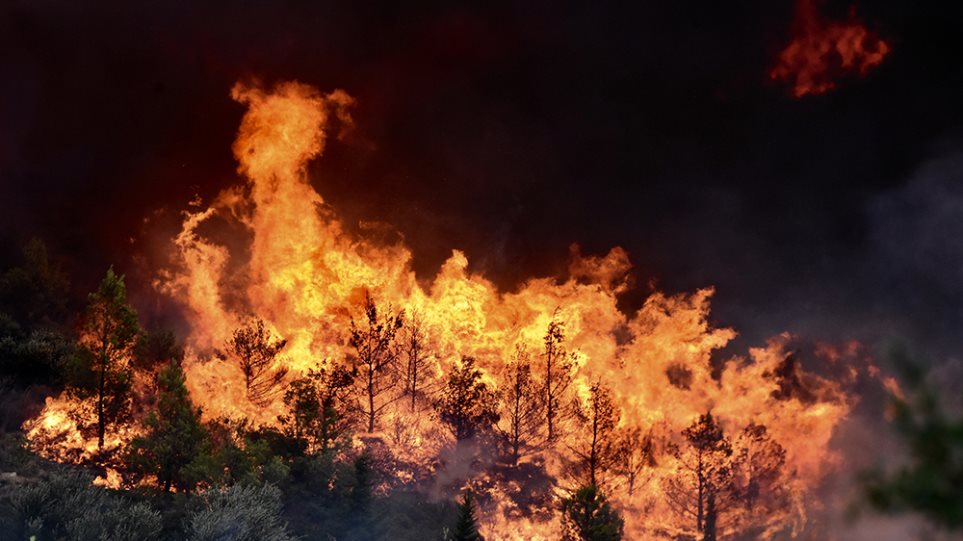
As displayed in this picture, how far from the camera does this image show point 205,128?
53125mm

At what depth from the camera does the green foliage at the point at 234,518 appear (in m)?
20.2

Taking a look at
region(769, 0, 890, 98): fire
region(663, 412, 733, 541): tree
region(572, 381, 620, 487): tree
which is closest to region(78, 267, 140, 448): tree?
region(572, 381, 620, 487): tree

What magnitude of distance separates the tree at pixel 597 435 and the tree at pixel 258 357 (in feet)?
70.2

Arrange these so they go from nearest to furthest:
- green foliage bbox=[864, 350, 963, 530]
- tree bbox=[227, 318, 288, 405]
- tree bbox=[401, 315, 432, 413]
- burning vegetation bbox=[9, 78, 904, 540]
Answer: green foliage bbox=[864, 350, 963, 530] → burning vegetation bbox=[9, 78, 904, 540] → tree bbox=[227, 318, 288, 405] → tree bbox=[401, 315, 432, 413]

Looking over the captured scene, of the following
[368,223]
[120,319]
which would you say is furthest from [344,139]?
[120,319]

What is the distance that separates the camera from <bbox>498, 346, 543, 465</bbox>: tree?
43.3 metres

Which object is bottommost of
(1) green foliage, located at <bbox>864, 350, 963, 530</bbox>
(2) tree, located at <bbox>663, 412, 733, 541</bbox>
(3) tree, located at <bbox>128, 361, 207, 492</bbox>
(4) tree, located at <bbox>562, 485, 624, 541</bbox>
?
(1) green foliage, located at <bbox>864, 350, 963, 530</bbox>

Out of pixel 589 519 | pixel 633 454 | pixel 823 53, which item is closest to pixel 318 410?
pixel 589 519

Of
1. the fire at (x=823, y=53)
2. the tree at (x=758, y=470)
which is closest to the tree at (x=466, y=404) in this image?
the tree at (x=758, y=470)

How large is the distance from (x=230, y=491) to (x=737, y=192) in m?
41.6

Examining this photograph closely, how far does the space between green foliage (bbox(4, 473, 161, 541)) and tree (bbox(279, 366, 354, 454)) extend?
11640 millimetres

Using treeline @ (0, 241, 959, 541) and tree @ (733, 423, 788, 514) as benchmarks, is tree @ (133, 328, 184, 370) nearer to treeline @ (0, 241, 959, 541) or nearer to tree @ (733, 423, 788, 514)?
treeline @ (0, 241, 959, 541)

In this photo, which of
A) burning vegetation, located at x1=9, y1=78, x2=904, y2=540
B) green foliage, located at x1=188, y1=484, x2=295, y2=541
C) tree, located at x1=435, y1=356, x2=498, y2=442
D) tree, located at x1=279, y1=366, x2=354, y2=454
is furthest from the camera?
tree, located at x1=435, y1=356, x2=498, y2=442

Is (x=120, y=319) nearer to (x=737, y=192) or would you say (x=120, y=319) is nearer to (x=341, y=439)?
(x=341, y=439)
